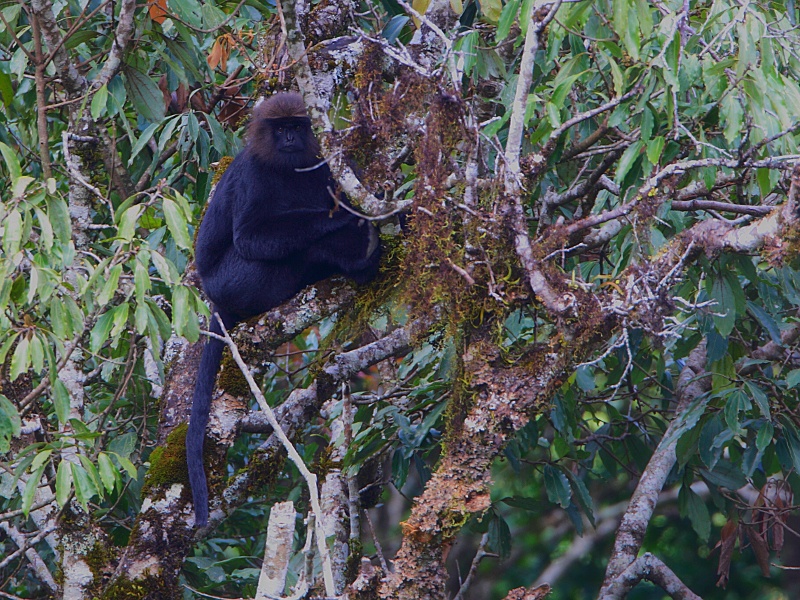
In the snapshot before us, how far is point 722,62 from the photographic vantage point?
246 centimetres

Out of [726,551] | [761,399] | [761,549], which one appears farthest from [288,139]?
[761,549]

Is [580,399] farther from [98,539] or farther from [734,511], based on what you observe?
[98,539]

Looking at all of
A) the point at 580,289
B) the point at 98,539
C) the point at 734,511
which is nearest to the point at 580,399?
the point at 734,511

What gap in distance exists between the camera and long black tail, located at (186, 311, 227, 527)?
10.6ft

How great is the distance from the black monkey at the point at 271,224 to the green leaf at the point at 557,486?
1.14m

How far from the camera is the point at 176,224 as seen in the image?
2434 millimetres

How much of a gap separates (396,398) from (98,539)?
4.44 feet

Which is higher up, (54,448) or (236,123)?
(236,123)

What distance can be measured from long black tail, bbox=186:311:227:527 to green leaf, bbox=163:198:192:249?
3.01ft

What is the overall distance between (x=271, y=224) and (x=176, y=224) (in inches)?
55.9

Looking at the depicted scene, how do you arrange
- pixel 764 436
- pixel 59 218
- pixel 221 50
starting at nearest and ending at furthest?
1. pixel 59 218
2. pixel 764 436
3. pixel 221 50

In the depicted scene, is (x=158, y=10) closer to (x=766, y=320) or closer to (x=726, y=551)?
(x=766, y=320)

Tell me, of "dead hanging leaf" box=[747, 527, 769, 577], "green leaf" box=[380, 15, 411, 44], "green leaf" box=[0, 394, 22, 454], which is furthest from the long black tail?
"dead hanging leaf" box=[747, 527, 769, 577]

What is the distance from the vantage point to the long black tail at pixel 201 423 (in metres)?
3.24
